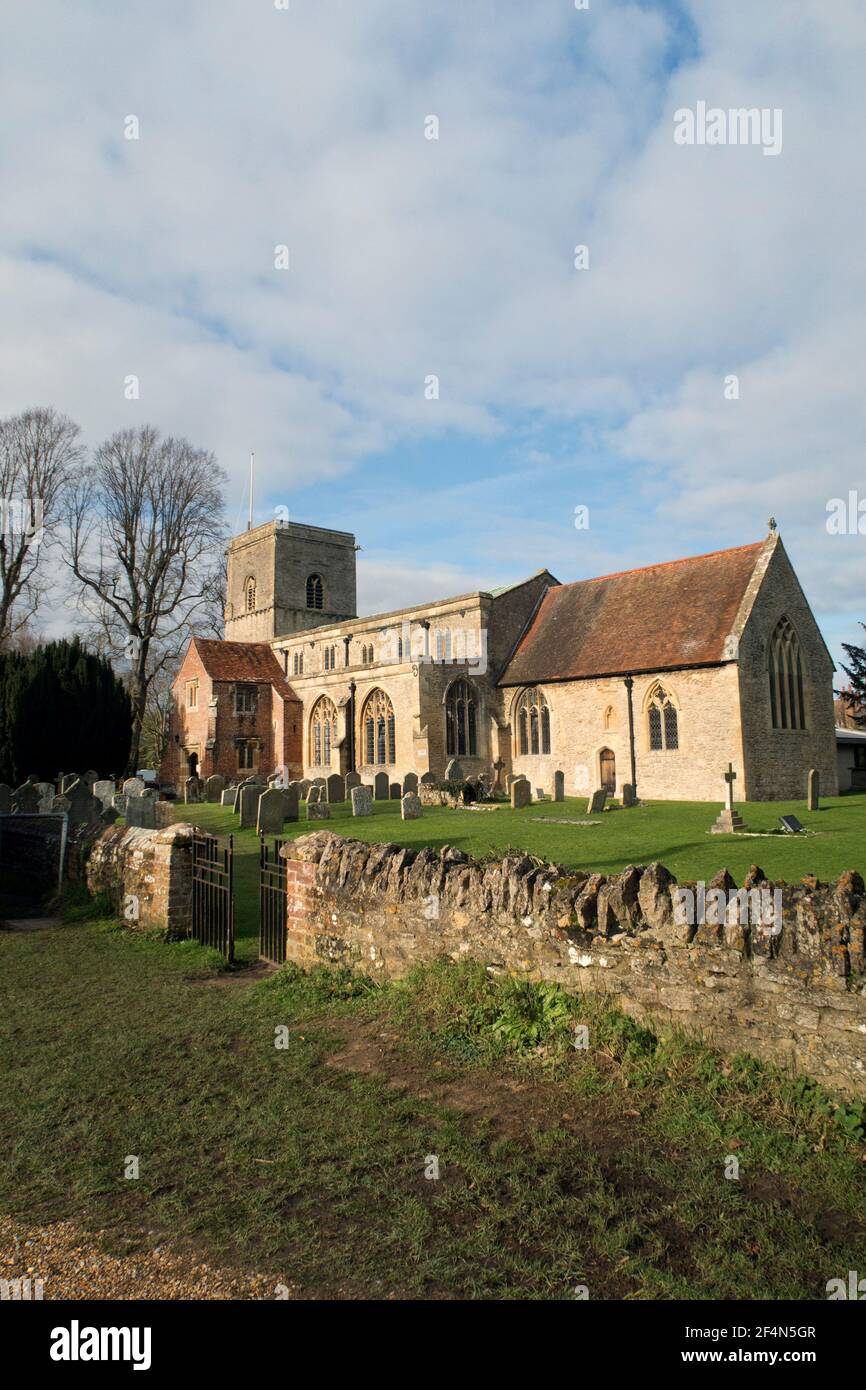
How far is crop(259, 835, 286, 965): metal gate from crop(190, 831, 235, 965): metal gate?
32cm

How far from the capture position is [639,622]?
90.2ft

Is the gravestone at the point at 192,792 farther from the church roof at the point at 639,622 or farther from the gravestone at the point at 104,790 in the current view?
the church roof at the point at 639,622

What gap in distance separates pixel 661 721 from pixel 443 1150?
22765 millimetres

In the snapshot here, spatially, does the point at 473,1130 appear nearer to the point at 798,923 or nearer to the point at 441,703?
the point at 798,923

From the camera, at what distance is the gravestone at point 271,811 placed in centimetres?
1728

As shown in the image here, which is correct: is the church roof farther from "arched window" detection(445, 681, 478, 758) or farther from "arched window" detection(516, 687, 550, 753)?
"arched window" detection(445, 681, 478, 758)

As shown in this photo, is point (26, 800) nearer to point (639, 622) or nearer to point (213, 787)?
point (213, 787)

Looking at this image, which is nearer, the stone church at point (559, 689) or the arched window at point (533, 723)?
the stone church at point (559, 689)

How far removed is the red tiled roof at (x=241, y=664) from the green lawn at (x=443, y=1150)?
105ft

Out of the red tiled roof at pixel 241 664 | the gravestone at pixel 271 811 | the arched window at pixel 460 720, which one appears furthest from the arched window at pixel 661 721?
the red tiled roof at pixel 241 664

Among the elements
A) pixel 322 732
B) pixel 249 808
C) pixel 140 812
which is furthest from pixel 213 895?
pixel 322 732

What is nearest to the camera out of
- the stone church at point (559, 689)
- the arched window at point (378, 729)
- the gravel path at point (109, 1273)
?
the gravel path at point (109, 1273)
